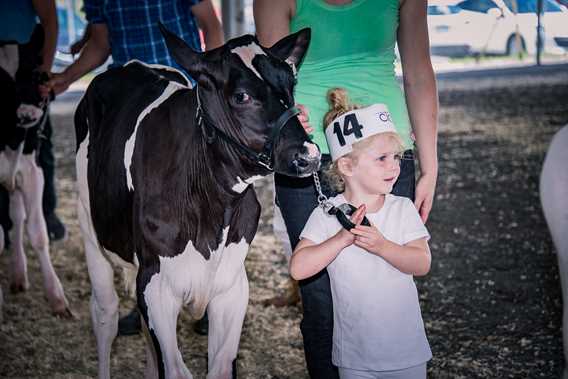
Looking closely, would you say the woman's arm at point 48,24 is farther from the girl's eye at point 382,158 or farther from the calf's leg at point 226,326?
the girl's eye at point 382,158

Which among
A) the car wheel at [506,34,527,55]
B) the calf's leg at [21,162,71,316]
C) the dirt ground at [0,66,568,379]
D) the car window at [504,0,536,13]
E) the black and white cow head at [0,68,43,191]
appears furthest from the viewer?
the car wheel at [506,34,527,55]

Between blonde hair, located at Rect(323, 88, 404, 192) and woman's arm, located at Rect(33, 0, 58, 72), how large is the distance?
294cm

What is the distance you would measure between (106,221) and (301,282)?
0.96 metres

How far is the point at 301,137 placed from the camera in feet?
8.80

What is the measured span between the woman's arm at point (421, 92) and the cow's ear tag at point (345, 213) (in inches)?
16.9

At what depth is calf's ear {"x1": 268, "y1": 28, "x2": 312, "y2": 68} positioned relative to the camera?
288 cm

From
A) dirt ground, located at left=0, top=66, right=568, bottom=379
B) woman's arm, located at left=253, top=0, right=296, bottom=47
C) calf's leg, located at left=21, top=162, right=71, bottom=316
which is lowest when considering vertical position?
dirt ground, located at left=0, top=66, right=568, bottom=379

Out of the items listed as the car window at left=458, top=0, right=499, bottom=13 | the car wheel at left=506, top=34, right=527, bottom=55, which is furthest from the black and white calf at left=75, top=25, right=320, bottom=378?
the car wheel at left=506, top=34, right=527, bottom=55

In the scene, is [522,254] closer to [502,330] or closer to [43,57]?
[502,330]

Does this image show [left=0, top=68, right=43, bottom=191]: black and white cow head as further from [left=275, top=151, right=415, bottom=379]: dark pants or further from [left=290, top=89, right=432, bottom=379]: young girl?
[left=290, top=89, right=432, bottom=379]: young girl

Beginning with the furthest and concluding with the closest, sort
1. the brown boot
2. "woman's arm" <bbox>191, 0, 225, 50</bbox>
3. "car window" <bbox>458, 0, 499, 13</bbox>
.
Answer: "car window" <bbox>458, 0, 499, 13</bbox> < the brown boot < "woman's arm" <bbox>191, 0, 225, 50</bbox>

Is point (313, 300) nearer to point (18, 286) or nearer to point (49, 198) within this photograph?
point (18, 286)

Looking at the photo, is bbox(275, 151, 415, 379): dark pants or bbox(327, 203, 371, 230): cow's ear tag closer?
bbox(327, 203, 371, 230): cow's ear tag

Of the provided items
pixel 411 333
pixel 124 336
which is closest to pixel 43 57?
pixel 124 336
